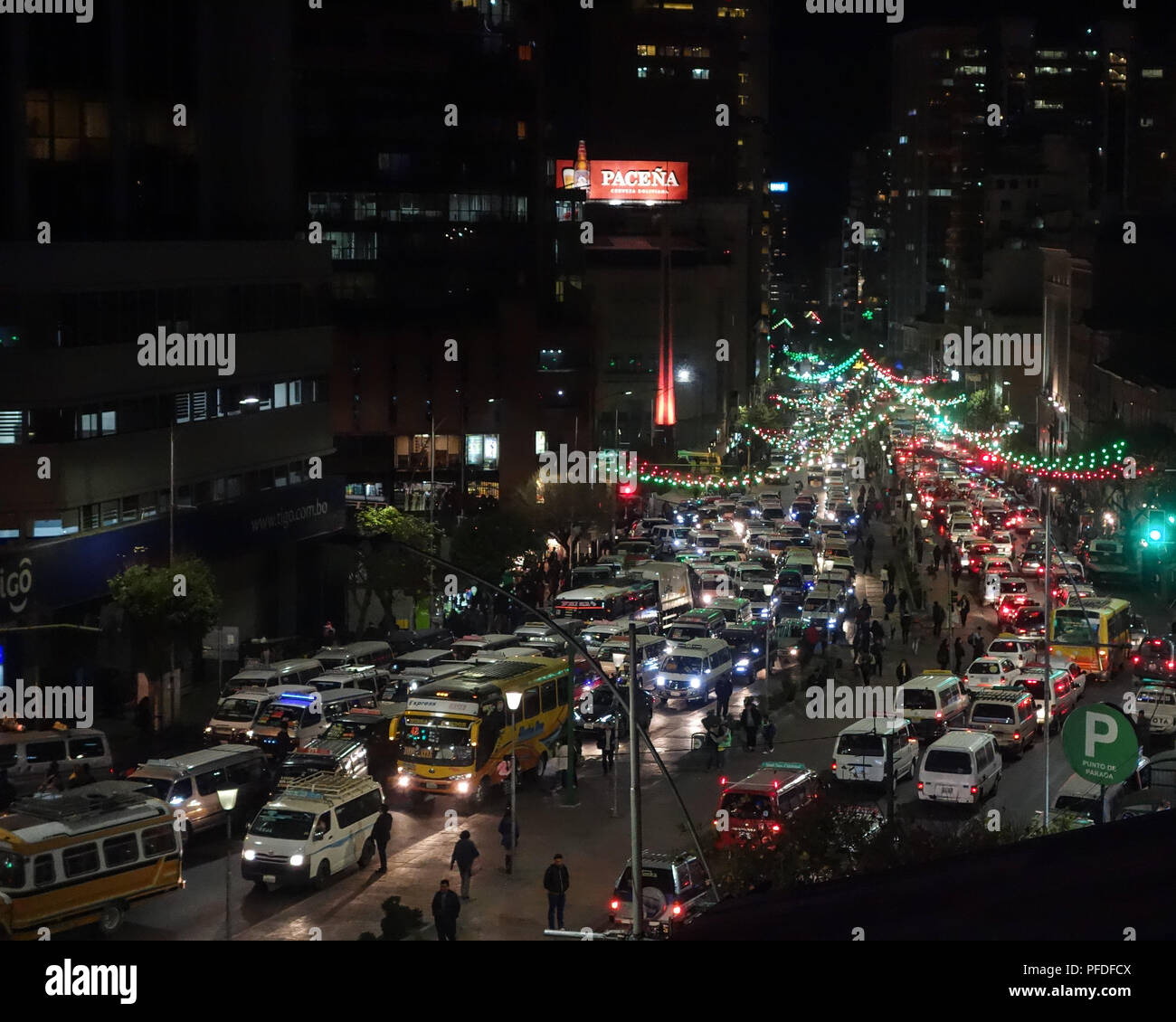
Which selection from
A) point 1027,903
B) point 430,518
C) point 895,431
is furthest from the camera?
point 895,431

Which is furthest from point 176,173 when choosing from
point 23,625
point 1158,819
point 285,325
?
point 1158,819

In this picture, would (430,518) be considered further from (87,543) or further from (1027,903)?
(1027,903)

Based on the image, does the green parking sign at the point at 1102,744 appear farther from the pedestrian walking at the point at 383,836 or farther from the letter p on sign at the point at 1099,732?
the pedestrian walking at the point at 383,836

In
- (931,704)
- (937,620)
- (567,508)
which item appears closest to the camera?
(931,704)

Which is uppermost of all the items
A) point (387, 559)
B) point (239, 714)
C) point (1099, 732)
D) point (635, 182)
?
point (635, 182)

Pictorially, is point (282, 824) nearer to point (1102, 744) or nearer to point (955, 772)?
point (955, 772)

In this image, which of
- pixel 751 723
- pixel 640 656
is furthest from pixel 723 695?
pixel 640 656
